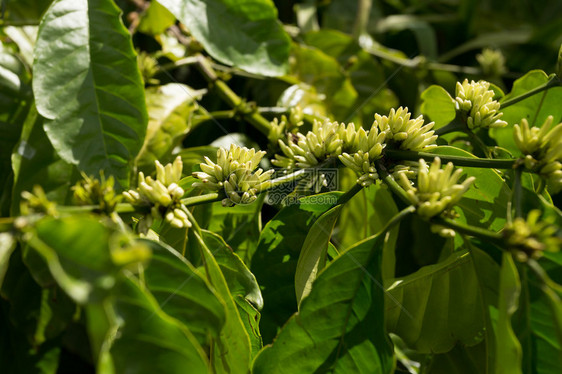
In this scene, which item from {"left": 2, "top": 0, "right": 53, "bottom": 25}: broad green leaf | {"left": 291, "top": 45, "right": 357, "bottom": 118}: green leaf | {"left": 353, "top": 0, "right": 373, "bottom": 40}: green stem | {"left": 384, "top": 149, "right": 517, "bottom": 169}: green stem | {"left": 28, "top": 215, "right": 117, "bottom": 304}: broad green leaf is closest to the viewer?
{"left": 28, "top": 215, "right": 117, "bottom": 304}: broad green leaf

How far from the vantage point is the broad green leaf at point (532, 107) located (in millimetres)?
748

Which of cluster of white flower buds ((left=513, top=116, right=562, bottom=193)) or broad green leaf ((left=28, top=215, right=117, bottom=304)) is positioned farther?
cluster of white flower buds ((left=513, top=116, right=562, bottom=193))

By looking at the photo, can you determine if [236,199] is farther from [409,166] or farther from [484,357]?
[484,357]

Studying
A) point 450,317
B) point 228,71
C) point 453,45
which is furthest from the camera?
point 453,45

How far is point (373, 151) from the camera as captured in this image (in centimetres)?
60

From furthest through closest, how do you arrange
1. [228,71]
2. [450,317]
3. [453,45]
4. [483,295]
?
[453,45] → [228,71] → [450,317] → [483,295]

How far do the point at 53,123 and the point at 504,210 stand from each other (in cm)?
61

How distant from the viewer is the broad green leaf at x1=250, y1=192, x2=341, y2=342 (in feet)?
2.20

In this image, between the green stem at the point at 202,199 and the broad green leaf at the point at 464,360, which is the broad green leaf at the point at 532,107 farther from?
the green stem at the point at 202,199

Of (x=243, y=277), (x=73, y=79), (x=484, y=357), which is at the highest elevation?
(x=73, y=79)

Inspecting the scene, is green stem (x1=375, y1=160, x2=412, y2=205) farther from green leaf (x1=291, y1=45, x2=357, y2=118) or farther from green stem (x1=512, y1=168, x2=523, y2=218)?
green leaf (x1=291, y1=45, x2=357, y2=118)

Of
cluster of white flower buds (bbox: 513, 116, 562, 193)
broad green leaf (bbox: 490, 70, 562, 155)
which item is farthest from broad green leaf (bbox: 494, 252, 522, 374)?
broad green leaf (bbox: 490, 70, 562, 155)

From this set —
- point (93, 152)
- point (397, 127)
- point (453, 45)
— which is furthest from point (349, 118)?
point (453, 45)

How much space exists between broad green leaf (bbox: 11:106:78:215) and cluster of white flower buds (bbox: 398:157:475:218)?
532 millimetres
